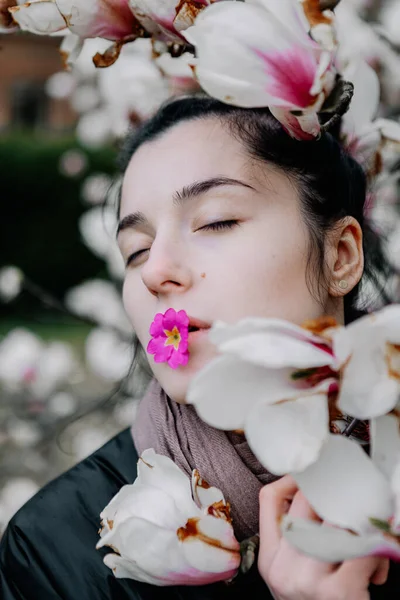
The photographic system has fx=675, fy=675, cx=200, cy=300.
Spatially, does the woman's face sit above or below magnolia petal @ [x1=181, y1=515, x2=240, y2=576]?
above

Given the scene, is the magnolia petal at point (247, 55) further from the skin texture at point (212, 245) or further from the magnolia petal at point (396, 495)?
the magnolia petal at point (396, 495)

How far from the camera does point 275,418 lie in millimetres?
586

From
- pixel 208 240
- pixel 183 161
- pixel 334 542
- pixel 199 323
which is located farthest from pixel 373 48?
pixel 334 542

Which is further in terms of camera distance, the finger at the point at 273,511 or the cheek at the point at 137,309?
the cheek at the point at 137,309

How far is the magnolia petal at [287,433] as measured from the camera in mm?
575

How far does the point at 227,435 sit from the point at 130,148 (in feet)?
1.92

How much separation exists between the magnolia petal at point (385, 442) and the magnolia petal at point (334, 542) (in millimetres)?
65

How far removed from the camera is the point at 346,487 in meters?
0.59

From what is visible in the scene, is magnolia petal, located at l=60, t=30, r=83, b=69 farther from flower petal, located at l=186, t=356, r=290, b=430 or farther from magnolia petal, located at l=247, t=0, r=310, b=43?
flower petal, located at l=186, t=356, r=290, b=430

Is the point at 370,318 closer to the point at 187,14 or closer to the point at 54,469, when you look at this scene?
the point at 187,14

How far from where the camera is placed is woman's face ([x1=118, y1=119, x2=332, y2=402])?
2.98 feet

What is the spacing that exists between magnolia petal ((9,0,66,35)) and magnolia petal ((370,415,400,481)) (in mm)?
676

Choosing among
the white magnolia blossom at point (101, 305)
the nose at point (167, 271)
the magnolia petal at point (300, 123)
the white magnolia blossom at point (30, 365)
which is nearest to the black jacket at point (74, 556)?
the nose at point (167, 271)

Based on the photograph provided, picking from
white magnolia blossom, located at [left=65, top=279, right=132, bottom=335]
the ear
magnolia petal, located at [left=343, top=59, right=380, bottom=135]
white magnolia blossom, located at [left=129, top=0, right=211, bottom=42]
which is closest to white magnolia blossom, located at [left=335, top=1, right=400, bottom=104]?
magnolia petal, located at [left=343, top=59, right=380, bottom=135]
